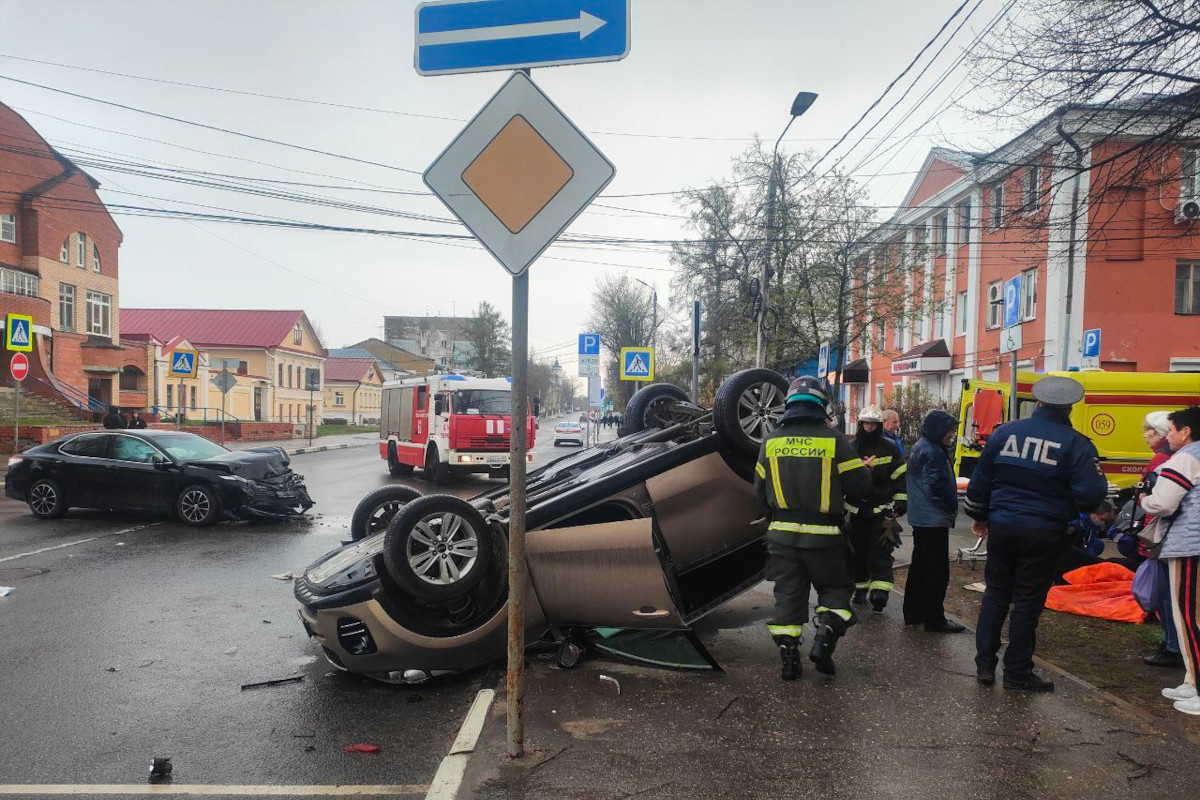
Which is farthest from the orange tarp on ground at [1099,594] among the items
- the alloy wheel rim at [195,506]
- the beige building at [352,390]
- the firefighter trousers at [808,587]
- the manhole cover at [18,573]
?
the beige building at [352,390]

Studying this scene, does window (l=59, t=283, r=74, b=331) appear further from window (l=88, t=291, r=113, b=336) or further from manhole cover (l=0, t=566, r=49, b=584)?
manhole cover (l=0, t=566, r=49, b=584)

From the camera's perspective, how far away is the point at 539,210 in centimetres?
327

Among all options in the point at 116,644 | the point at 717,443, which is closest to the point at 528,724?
the point at 717,443

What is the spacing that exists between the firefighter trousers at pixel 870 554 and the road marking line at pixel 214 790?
12.6 ft

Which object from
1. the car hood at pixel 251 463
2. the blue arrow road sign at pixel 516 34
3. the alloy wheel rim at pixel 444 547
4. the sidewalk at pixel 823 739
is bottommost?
the sidewalk at pixel 823 739

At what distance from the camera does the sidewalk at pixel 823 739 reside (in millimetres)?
3178

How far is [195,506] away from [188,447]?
1109 mm

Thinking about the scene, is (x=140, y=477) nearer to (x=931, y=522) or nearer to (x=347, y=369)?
(x=931, y=522)

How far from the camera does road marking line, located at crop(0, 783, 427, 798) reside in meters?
3.19

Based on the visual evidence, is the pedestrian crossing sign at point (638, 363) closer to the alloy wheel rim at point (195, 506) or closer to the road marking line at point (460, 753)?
the alloy wheel rim at point (195, 506)

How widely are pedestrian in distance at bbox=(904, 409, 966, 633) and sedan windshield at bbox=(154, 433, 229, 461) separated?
371 inches

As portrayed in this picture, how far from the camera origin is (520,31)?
10.9ft

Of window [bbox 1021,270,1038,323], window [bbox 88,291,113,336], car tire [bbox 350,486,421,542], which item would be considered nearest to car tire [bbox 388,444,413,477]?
car tire [bbox 350,486,421,542]

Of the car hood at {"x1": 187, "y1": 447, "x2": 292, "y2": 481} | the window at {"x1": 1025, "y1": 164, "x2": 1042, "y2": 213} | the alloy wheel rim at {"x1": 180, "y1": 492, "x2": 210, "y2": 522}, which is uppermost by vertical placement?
the window at {"x1": 1025, "y1": 164, "x2": 1042, "y2": 213}
